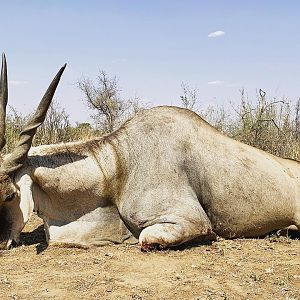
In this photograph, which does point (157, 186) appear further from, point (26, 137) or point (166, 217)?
point (26, 137)

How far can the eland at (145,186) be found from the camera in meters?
5.55

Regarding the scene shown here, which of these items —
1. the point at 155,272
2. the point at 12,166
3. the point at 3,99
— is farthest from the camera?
the point at 3,99

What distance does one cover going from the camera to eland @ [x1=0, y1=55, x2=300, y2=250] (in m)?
5.55

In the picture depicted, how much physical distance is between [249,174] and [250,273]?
165cm

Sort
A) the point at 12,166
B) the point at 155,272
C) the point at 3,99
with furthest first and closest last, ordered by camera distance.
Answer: the point at 3,99, the point at 12,166, the point at 155,272

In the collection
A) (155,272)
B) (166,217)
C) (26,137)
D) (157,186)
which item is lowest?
(155,272)

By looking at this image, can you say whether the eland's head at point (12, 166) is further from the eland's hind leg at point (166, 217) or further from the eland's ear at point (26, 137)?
the eland's hind leg at point (166, 217)

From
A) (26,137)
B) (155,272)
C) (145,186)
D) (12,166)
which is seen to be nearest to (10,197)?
(12,166)

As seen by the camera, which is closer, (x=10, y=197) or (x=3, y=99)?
(x=10, y=197)

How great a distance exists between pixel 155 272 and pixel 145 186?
4.19 ft

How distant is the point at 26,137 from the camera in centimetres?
552

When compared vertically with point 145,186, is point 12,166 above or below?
above

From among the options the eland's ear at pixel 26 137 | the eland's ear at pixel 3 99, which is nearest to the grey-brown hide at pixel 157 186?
the eland's ear at pixel 26 137

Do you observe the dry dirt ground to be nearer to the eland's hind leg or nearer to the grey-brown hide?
the eland's hind leg
